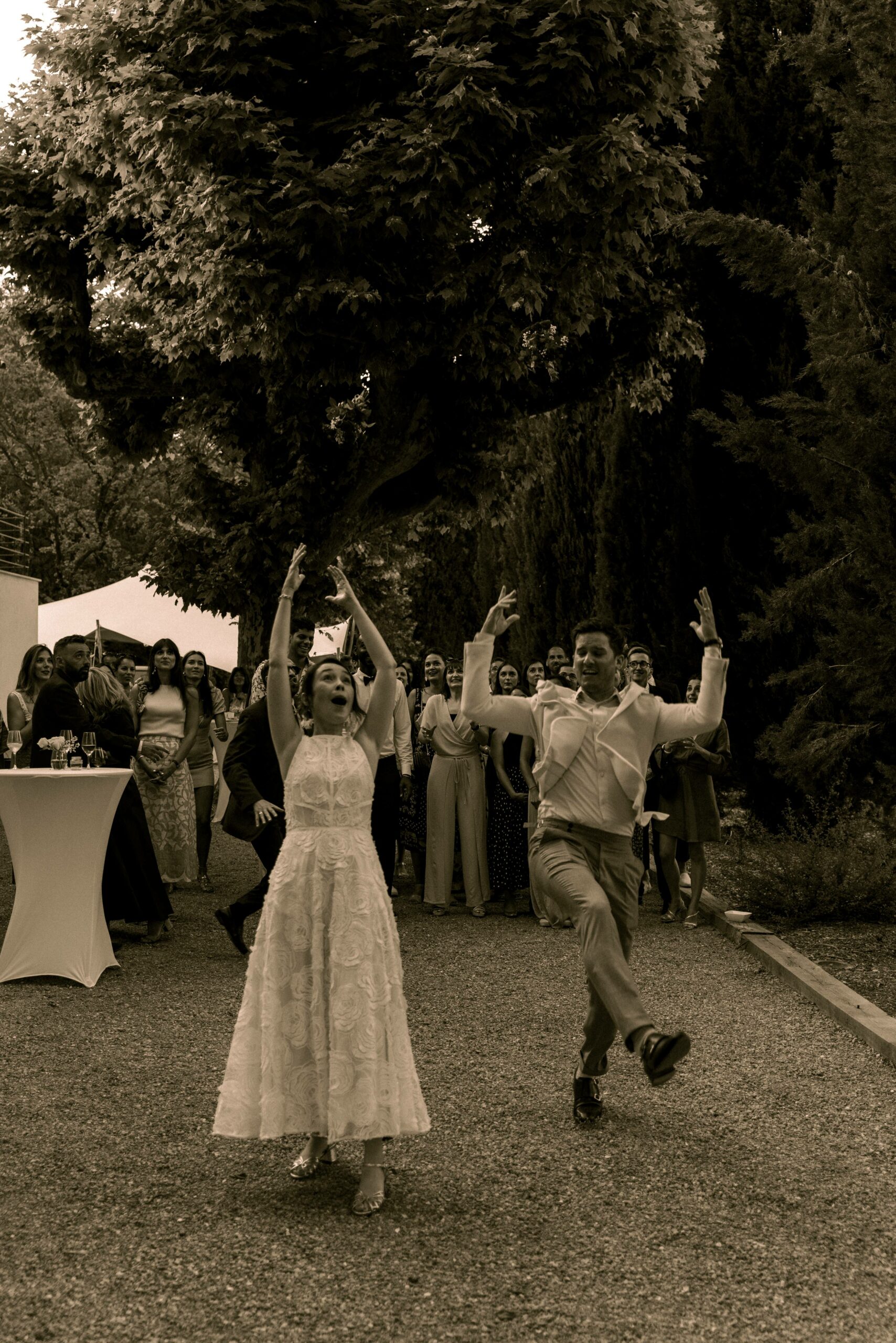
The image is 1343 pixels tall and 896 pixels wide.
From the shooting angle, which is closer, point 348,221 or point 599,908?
point 599,908

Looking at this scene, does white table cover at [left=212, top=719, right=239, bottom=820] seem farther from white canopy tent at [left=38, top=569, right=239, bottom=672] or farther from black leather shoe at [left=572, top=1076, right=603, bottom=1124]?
black leather shoe at [left=572, top=1076, right=603, bottom=1124]

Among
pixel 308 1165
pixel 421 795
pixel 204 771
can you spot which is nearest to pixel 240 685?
pixel 204 771

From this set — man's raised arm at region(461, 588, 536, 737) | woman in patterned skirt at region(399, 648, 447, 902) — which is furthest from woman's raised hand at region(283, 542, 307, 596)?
woman in patterned skirt at region(399, 648, 447, 902)

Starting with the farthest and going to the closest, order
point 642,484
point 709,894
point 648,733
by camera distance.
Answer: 1. point 642,484
2. point 709,894
3. point 648,733

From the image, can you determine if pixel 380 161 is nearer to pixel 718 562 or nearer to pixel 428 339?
pixel 428 339

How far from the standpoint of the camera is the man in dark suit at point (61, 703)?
30.9 ft

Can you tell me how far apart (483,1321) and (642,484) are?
51.8 feet

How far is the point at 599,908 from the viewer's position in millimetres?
5324

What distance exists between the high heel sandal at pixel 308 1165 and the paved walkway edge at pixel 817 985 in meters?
2.96

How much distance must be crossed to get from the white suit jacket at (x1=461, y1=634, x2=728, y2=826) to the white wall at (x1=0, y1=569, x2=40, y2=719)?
20185mm

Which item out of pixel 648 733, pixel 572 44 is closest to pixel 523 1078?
pixel 648 733

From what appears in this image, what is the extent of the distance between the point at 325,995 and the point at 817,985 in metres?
4.22

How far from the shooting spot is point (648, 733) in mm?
5785

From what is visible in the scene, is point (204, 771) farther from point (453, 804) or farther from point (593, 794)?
point (593, 794)
